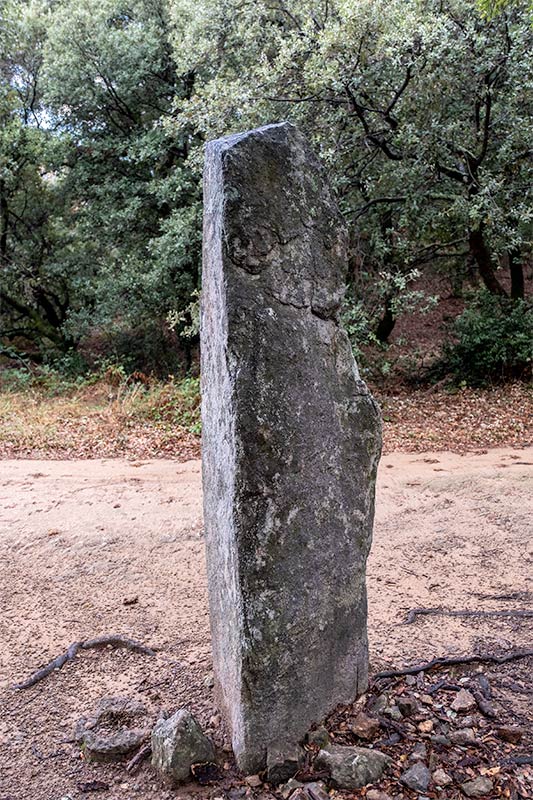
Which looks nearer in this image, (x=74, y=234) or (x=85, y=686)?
(x=85, y=686)

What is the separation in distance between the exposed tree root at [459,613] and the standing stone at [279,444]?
41.5 inches

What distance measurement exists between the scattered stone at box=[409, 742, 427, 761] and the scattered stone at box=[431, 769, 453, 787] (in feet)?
0.25

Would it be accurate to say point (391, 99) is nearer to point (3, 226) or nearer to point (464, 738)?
point (464, 738)

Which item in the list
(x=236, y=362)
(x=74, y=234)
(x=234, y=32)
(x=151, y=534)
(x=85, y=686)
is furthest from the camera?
(x=74, y=234)

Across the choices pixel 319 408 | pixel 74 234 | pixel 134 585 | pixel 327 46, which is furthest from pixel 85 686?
pixel 74 234

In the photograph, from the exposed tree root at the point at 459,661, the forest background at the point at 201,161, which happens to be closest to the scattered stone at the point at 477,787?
the exposed tree root at the point at 459,661

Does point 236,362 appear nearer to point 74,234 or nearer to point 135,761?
point 135,761

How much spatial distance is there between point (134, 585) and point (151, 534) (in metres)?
0.81

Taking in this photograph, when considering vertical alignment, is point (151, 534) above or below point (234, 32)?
below

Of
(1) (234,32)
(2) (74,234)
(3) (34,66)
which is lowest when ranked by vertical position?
(2) (74,234)

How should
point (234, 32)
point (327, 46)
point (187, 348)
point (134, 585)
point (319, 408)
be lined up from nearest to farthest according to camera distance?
point (319, 408), point (134, 585), point (327, 46), point (234, 32), point (187, 348)

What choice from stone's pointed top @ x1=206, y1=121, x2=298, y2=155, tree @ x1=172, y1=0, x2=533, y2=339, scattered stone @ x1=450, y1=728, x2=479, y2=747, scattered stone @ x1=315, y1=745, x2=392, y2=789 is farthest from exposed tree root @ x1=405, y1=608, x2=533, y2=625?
tree @ x1=172, y1=0, x2=533, y2=339

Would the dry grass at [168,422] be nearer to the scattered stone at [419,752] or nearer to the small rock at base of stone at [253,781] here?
the scattered stone at [419,752]

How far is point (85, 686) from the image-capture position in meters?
2.89
